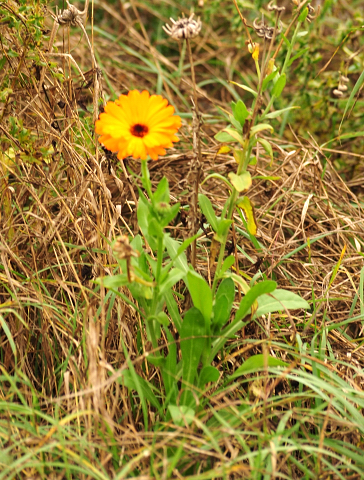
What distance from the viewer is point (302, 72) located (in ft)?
9.70

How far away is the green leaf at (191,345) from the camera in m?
1.49

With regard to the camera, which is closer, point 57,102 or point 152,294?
point 152,294

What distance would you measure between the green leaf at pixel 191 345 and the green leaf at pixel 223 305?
0.05 m

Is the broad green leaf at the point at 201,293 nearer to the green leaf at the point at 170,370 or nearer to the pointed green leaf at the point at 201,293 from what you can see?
the pointed green leaf at the point at 201,293

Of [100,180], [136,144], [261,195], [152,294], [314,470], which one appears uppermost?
[261,195]

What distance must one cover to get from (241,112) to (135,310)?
0.74 meters

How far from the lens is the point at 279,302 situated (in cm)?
154

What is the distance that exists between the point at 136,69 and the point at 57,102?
1.64m

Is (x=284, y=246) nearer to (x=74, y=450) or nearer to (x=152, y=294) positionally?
(x=152, y=294)

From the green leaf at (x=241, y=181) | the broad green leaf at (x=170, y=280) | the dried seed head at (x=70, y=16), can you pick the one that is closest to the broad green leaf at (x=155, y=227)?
the broad green leaf at (x=170, y=280)

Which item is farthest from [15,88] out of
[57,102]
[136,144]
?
[136,144]

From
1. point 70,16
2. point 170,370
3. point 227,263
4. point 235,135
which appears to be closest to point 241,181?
point 235,135

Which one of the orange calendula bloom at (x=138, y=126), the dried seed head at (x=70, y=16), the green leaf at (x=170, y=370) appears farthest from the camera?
the dried seed head at (x=70, y=16)

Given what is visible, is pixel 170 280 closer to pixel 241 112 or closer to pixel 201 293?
pixel 201 293
